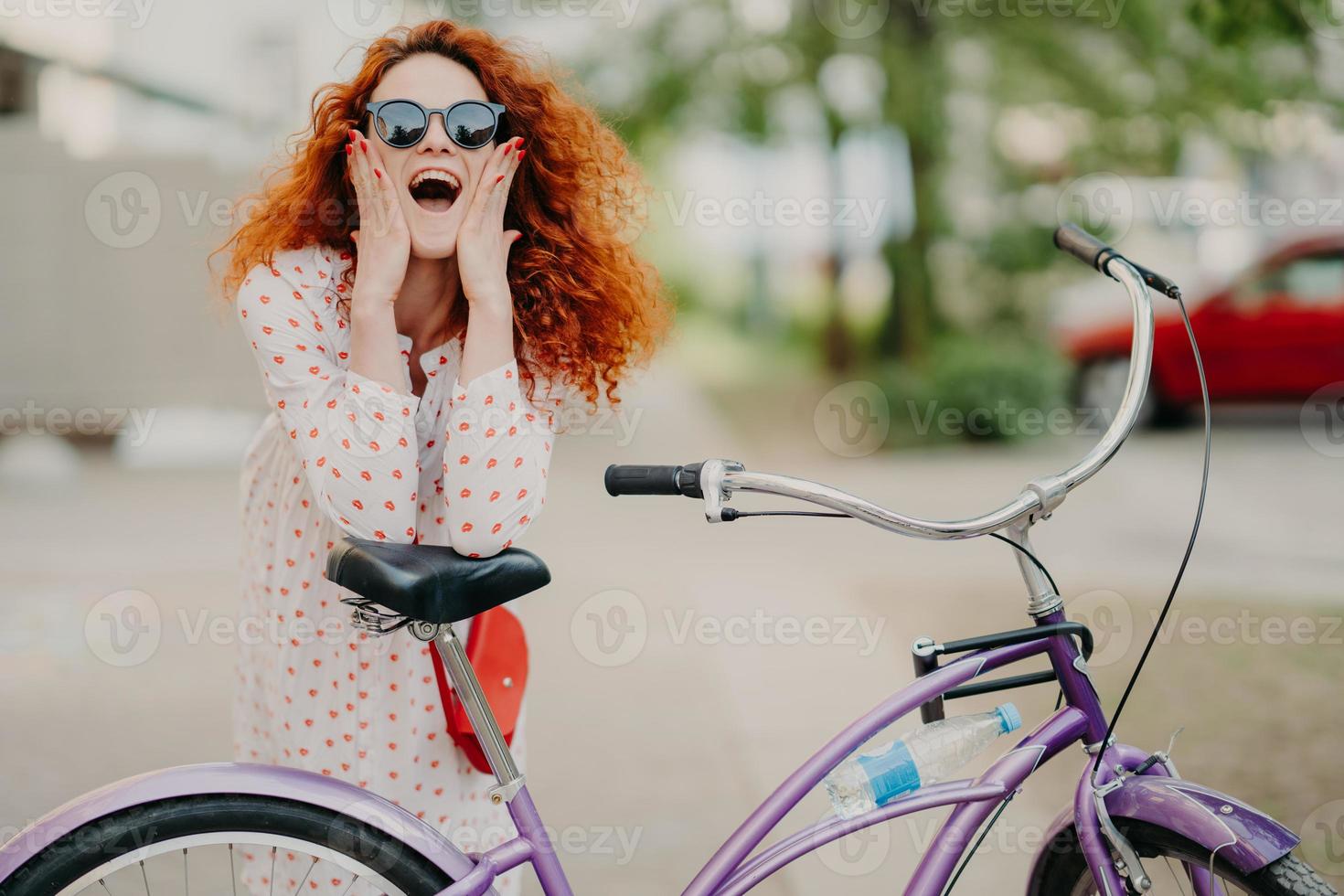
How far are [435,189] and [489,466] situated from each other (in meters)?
0.49

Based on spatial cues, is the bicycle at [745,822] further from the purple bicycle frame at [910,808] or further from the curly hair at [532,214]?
the curly hair at [532,214]

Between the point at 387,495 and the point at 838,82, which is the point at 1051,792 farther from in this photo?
the point at 838,82

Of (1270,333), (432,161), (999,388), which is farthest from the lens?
(999,388)

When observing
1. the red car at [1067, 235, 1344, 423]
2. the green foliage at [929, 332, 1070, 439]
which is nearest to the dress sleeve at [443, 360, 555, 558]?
the green foliage at [929, 332, 1070, 439]

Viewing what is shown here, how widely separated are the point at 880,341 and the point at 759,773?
9405 mm

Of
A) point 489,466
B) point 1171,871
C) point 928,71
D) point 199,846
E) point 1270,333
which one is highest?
point 928,71

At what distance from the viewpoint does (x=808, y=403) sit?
14.7 meters

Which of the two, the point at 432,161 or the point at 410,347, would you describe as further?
the point at 410,347

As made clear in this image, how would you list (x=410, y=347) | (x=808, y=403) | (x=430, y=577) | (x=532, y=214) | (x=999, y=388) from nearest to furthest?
1. (x=430, y=577)
2. (x=410, y=347)
3. (x=532, y=214)
4. (x=999, y=388)
5. (x=808, y=403)

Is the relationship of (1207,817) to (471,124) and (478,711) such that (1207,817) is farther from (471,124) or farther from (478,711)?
(471,124)

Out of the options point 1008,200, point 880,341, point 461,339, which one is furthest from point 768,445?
point 461,339

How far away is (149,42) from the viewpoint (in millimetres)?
12992

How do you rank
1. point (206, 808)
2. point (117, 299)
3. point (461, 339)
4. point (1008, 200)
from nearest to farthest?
1. point (206, 808)
2. point (461, 339)
3. point (117, 299)
4. point (1008, 200)

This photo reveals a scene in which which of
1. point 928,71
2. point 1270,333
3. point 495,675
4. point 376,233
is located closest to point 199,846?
point 495,675
